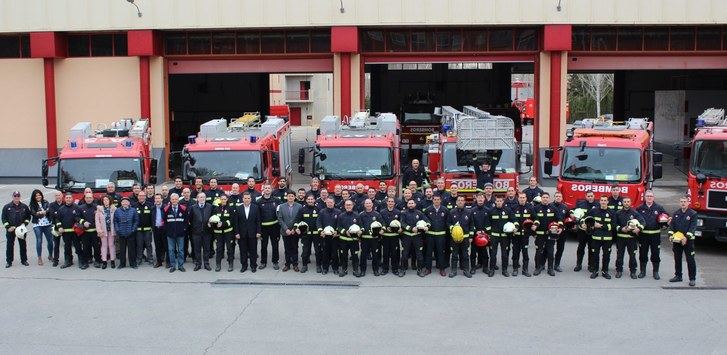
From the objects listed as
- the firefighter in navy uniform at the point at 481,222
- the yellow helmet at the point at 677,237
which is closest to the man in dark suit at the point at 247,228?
Answer: the firefighter in navy uniform at the point at 481,222

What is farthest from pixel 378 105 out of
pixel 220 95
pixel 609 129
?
pixel 609 129

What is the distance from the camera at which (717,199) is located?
16500 millimetres

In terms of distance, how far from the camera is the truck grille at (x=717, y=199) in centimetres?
1642

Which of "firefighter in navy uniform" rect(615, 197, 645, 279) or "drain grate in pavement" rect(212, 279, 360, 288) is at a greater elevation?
"firefighter in navy uniform" rect(615, 197, 645, 279)

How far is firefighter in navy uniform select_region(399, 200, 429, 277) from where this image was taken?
48.3ft

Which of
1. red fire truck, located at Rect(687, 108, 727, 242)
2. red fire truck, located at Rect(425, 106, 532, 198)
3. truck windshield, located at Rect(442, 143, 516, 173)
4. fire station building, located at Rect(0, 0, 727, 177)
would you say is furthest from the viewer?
fire station building, located at Rect(0, 0, 727, 177)

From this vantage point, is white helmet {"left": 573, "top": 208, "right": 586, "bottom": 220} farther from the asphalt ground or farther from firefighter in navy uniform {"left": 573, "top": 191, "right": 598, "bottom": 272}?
the asphalt ground

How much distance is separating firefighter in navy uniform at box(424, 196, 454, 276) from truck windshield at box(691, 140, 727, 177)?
5505 mm

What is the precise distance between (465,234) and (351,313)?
3.12m

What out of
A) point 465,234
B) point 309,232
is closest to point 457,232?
point 465,234

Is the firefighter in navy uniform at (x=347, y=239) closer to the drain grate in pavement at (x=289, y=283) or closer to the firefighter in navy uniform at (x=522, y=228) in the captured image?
the drain grate in pavement at (x=289, y=283)

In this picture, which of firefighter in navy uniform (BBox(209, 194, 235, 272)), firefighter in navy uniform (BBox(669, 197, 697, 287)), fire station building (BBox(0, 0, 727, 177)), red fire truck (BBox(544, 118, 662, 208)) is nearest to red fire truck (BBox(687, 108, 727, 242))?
red fire truck (BBox(544, 118, 662, 208))

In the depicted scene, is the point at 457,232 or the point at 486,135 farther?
the point at 486,135

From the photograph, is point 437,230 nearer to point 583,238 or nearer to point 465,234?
point 465,234
